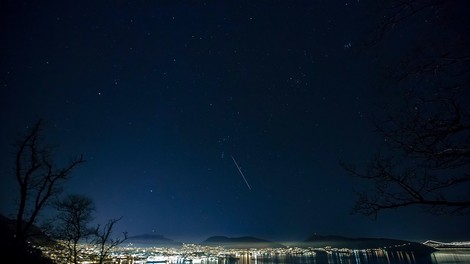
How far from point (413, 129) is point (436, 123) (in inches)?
14.6

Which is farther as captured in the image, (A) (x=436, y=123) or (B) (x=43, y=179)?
(B) (x=43, y=179)

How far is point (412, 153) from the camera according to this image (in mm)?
4777

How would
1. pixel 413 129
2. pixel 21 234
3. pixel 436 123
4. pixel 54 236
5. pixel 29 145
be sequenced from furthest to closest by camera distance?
pixel 54 236 < pixel 29 145 < pixel 21 234 < pixel 413 129 < pixel 436 123

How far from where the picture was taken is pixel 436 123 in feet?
14.3

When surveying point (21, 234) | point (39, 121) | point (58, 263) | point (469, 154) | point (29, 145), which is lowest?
point (58, 263)

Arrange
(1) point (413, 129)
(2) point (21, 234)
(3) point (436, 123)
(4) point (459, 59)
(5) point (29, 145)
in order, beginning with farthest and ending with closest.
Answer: (5) point (29, 145) < (2) point (21, 234) < (1) point (413, 129) < (3) point (436, 123) < (4) point (459, 59)

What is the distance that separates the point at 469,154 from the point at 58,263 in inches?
926

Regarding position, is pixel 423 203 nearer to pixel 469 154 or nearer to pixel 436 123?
pixel 469 154

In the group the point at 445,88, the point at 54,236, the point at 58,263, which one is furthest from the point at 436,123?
the point at 58,263

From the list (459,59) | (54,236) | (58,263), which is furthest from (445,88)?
(58,263)

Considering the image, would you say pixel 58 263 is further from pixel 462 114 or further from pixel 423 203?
pixel 462 114

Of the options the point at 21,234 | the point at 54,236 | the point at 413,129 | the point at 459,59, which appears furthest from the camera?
the point at 54,236

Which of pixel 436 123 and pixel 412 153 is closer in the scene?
pixel 436 123

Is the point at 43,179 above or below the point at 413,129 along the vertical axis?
above
